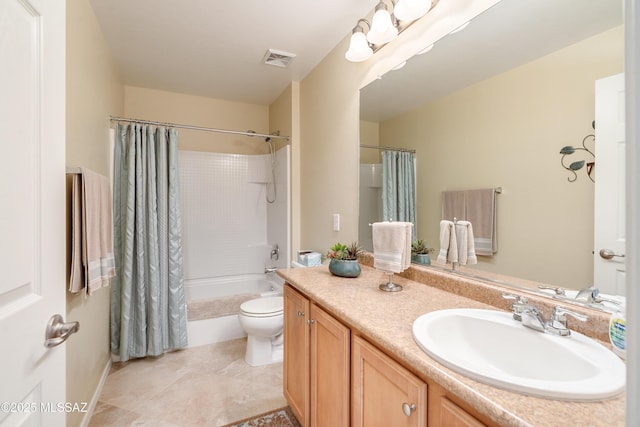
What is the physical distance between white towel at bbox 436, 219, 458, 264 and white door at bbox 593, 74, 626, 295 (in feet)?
1.64

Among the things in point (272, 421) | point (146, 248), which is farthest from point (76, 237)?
point (272, 421)

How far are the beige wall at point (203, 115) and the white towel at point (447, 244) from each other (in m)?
2.70

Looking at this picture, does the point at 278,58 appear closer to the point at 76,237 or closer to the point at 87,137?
the point at 87,137

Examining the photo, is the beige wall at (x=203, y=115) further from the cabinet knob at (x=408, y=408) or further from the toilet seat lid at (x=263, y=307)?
the cabinet knob at (x=408, y=408)

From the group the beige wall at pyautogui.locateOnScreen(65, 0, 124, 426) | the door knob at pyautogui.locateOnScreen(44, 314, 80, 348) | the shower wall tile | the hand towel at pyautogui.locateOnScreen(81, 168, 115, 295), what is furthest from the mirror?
the shower wall tile

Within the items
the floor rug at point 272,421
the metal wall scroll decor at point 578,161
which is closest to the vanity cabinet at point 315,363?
the floor rug at point 272,421

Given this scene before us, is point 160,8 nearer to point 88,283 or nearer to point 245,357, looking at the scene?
point 88,283

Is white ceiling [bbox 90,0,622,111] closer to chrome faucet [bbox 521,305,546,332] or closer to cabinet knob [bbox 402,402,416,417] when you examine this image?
chrome faucet [bbox 521,305,546,332]

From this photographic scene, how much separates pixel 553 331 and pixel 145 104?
12.0 ft

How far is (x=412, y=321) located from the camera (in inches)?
36.6

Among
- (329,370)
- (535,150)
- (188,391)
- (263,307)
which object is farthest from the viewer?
(263,307)

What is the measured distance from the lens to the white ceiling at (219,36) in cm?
176

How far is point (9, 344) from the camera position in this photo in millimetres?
605

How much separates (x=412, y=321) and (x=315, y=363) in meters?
0.57
